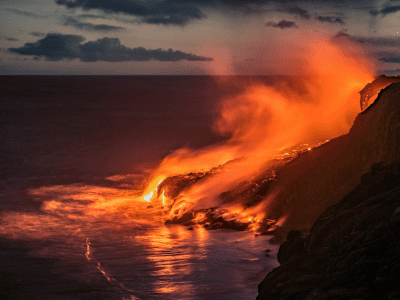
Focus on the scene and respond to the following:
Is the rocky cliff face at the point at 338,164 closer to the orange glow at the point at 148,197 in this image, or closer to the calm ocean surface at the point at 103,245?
the calm ocean surface at the point at 103,245

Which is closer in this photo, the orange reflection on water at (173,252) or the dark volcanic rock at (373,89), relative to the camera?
the orange reflection on water at (173,252)

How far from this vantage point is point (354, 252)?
7.92 meters

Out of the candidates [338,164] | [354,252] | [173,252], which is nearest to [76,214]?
[173,252]

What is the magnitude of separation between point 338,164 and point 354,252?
21.6 feet

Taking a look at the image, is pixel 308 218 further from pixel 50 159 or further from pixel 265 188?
pixel 50 159

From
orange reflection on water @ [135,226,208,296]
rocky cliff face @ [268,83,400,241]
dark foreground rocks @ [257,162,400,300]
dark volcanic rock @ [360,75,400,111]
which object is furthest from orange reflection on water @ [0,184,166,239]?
dark volcanic rock @ [360,75,400,111]

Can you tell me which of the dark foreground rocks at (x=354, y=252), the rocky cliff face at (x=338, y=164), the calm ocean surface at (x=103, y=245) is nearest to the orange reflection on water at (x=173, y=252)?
the calm ocean surface at (x=103, y=245)

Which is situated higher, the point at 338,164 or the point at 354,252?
the point at 338,164

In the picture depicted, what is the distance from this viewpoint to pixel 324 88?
21.8 metres

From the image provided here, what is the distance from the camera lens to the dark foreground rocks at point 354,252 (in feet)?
23.9

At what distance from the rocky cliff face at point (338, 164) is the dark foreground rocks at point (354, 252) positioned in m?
2.39

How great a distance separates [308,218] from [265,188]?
3.06m

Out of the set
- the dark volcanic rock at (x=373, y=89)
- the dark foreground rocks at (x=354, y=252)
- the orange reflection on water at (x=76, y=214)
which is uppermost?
the dark volcanic rock at (x=373, y=89)

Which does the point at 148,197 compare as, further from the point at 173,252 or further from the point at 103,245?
the point at 173,252
